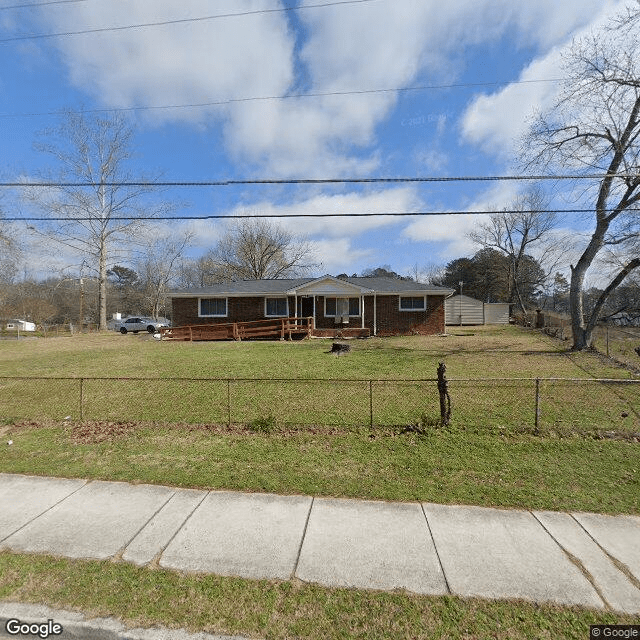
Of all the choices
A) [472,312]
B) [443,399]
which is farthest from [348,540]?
[472,312]

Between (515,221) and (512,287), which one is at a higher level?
(515,221)

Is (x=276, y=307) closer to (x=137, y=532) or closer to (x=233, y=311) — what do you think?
(x=233, y=311)

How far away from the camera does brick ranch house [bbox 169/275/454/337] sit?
65.7ft

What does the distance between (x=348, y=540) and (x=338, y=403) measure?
401 cm

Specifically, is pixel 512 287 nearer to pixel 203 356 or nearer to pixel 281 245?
pixel 281 245

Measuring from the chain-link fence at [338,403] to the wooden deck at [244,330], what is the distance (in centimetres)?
1036

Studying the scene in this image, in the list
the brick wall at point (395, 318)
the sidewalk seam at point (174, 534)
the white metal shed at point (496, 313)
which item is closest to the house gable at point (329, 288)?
the brick wall at point (395, 318)

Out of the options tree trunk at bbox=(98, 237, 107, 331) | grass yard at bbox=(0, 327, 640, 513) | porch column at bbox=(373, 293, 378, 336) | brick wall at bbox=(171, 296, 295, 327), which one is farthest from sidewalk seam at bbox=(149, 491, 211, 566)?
tree trunk at bbox=(98, 237, 107, 331)

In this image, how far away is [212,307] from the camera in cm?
2095

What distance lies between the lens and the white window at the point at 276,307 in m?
20.6

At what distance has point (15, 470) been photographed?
4.57m

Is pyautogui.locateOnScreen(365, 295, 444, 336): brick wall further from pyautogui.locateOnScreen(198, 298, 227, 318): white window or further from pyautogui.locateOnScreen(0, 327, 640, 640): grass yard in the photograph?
pyautogui.locateOnScreen(0, 327, 640, 640): grass yard

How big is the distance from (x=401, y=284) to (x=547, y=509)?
1824 centimetres

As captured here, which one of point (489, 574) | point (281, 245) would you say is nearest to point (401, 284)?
point (489, 574)
